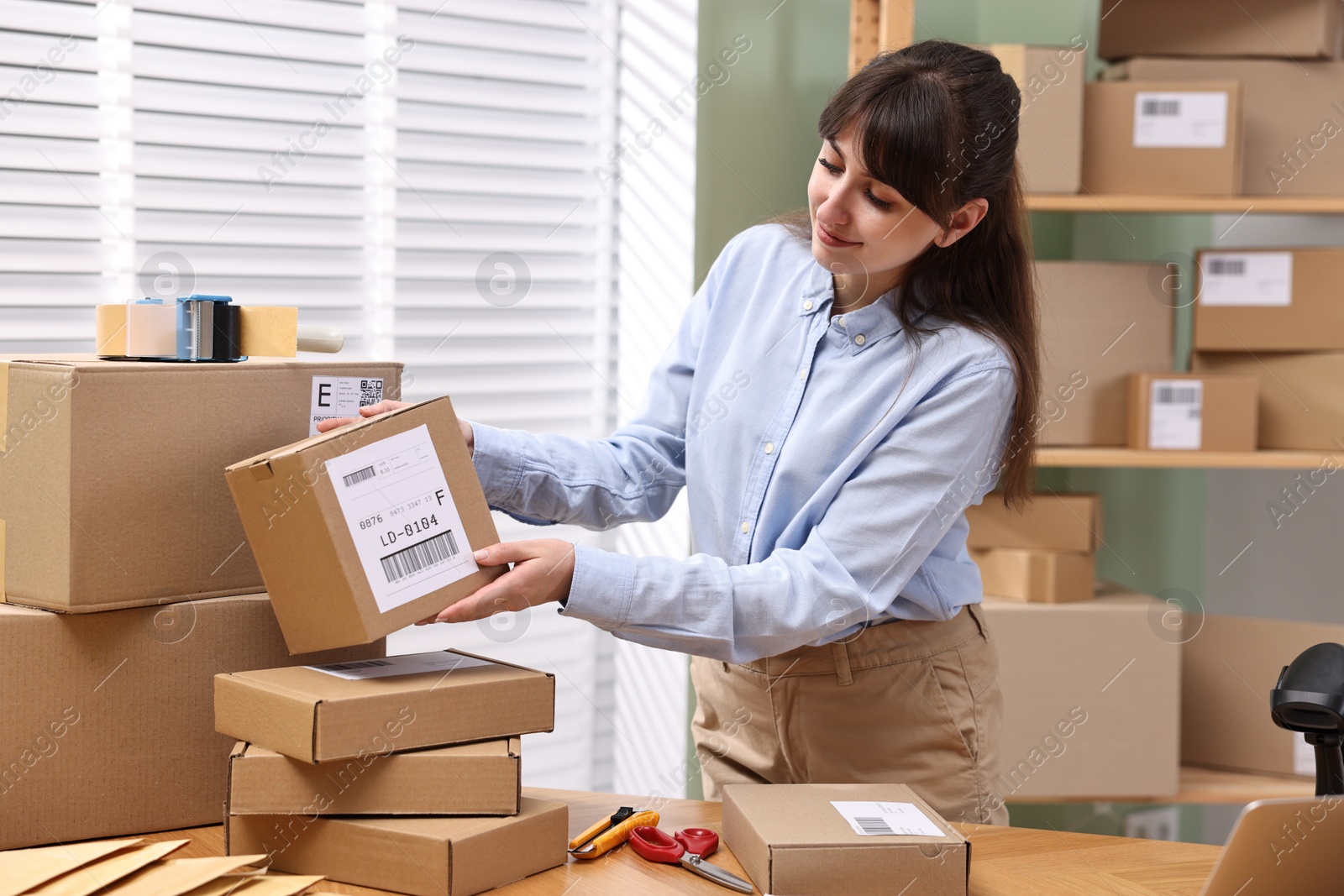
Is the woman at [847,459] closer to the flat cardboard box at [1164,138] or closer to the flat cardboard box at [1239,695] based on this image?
the flat cardboard box at [1164,138]

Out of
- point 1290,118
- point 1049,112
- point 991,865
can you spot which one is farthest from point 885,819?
point 1290,118

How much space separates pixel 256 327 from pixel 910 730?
91cm

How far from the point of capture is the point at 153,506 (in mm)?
1073

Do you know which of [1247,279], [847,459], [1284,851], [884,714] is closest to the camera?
[1284,851]

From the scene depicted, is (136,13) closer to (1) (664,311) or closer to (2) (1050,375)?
(1) (664,311)

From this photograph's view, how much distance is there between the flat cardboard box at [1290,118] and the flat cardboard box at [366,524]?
1676mm

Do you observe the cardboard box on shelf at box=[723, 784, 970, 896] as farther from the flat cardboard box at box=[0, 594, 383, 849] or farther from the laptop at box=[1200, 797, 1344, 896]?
the flat cardboard box at box=[0, 594, 383, 849]

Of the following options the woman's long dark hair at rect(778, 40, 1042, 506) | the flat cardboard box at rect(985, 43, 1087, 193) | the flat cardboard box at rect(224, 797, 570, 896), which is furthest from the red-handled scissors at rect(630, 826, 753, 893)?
the flat cardboard box at rect(985, 43, 1087, 193)

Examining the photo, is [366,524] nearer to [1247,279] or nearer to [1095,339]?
[1095,339]

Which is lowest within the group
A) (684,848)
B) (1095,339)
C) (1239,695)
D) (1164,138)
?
(1239,695)

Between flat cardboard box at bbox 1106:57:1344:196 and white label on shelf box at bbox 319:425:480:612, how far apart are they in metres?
1.69

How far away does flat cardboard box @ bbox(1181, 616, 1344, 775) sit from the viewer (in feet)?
7.18

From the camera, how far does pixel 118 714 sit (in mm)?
1090

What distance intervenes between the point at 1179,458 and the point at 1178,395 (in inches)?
4.7
